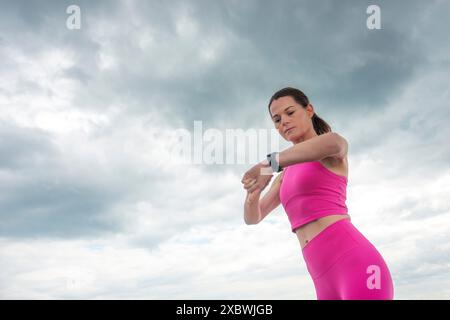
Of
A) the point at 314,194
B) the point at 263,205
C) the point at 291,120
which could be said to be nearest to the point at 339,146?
the point at 314,194

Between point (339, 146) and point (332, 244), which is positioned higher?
point (339, 146)

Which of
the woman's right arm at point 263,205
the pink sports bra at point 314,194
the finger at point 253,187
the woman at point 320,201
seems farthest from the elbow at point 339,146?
the woman's right arm at point 263,205

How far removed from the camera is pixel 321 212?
138 inches

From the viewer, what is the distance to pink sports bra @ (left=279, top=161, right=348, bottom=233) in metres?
3.54

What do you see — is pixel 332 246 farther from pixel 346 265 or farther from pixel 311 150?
pixel 311 150

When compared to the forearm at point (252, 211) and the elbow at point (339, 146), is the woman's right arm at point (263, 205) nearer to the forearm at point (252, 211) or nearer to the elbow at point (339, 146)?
the forearm at point (252, 211)

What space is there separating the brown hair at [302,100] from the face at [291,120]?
0.04 meters

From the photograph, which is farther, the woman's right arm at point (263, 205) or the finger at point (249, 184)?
the woman's right arm at point (263, 205)

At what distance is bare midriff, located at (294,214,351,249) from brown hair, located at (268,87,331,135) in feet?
2.66

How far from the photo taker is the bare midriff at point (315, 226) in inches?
139

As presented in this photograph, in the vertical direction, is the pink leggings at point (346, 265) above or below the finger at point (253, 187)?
below

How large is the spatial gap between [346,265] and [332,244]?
0.59 ft

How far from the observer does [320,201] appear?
3533 millimetres
